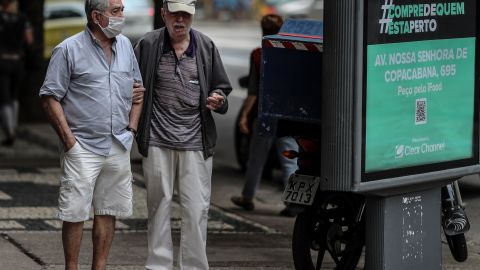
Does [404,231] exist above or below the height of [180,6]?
below

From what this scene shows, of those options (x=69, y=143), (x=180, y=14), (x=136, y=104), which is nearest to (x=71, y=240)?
(x=69, y=143)

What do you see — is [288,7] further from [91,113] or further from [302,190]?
[91,113]

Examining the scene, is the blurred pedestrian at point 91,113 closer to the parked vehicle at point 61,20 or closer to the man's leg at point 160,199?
the man's leg at point 160,199

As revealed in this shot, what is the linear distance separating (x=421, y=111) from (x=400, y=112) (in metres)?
0.21

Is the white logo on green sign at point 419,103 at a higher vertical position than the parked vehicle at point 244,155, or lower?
higher

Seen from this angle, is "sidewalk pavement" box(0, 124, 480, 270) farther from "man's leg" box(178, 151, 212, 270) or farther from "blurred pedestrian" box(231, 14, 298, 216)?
"man's leg" box(178, 151, 212, 270)

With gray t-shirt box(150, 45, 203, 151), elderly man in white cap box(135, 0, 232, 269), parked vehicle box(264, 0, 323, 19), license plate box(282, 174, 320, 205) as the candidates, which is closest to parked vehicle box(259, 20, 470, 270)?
license plate box(282, 174, 320, 205)

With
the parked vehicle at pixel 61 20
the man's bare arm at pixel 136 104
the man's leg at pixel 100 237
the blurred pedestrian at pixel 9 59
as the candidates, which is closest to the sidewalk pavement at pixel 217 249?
the man's leg at pixel 100 237

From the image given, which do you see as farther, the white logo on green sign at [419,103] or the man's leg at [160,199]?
the man's leg at [160,199]

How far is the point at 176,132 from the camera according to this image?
7.46 metres

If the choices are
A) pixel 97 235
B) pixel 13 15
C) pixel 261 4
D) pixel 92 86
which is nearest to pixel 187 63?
pixel 92 86

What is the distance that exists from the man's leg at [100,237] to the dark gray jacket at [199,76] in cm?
50

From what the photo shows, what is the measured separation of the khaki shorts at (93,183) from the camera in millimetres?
7004

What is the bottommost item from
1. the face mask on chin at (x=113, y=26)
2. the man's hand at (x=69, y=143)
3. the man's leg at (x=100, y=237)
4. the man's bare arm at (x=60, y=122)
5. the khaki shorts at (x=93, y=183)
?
the man's leg at (x=100, y=237)
